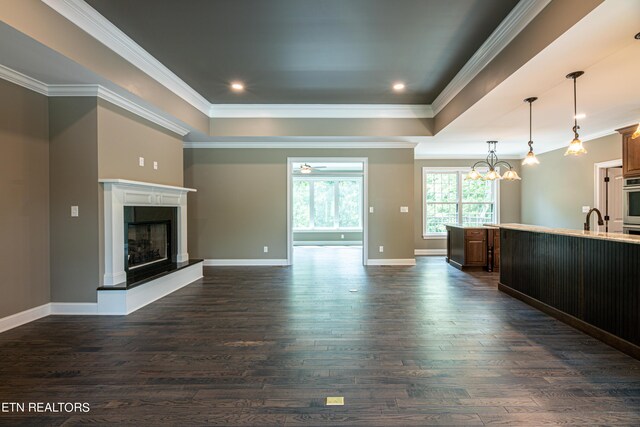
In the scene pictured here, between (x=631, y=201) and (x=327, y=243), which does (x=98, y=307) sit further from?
(x=631, y=201)

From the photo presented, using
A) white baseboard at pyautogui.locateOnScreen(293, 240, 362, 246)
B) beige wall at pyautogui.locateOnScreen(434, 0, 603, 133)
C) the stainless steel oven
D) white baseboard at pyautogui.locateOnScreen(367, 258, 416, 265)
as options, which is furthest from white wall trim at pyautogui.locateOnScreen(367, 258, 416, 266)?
white baseboard at pyautogui.locateOnScreen(293, 240, 362, 246)

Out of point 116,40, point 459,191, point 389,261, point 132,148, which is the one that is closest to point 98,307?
point 132,148

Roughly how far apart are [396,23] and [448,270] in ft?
15.2

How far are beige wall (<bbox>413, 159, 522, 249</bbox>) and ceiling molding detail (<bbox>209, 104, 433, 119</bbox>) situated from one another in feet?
9.13

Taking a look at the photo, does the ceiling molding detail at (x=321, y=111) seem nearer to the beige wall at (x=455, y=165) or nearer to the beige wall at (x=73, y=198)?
the beige wall at (x=73, y=198)

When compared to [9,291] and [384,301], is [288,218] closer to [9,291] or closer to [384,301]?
[384,301]

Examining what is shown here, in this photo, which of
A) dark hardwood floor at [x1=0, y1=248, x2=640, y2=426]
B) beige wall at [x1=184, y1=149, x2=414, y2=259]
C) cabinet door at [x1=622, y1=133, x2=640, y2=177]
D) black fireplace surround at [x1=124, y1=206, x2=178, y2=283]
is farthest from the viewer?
beige wall at [x1=184, y1=149, x2=414, y2=259]

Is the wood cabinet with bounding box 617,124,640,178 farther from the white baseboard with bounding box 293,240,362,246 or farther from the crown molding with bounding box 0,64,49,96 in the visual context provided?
the crown molding with bounding box 0,64,49,96

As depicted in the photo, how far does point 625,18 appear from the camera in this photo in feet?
6.97

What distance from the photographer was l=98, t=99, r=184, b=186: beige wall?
3600 millimetres

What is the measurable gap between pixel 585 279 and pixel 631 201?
3.12 metres

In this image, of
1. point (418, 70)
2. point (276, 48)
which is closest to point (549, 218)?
point (418, 70)

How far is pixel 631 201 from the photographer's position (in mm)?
4859

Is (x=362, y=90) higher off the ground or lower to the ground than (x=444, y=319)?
higher
